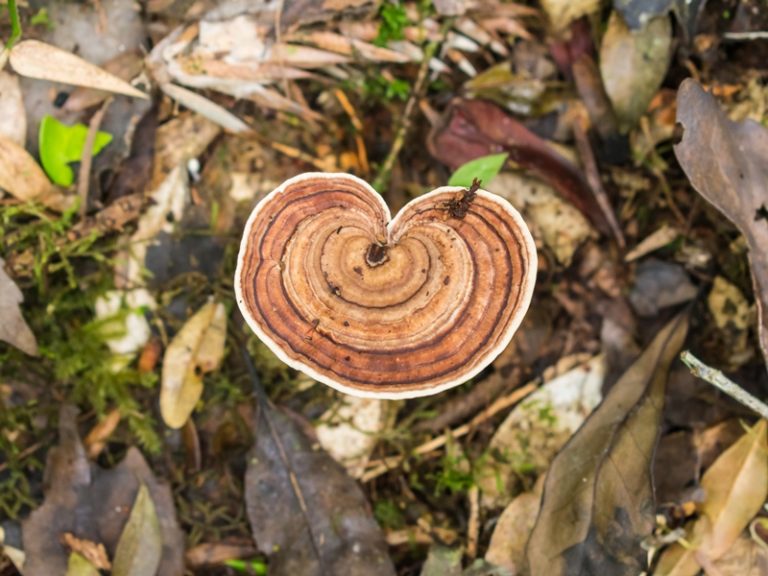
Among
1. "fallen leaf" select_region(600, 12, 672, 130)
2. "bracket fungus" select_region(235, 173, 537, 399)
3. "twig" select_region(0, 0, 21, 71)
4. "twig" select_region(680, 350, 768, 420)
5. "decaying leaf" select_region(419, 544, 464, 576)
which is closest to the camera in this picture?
"bracket fungus" select_region(235, 173, 537, 399)

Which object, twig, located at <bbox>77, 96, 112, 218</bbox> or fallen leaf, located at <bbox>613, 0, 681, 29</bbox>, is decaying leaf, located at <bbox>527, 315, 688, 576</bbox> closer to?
fallen leaf, located at <bbox>613, 0, 681, 29</bbox>

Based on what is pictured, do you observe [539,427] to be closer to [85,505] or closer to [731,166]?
[731,166]

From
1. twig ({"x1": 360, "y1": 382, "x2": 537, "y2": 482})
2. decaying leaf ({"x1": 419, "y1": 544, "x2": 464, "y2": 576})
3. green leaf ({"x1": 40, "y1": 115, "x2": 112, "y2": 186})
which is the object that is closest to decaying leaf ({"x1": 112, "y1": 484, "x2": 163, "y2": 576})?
twig ({"x1": 360, "y1": 382, "x2": 537, "y2": 482})

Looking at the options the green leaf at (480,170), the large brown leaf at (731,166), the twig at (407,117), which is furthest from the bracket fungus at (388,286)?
the large brown leaf at (731,166)

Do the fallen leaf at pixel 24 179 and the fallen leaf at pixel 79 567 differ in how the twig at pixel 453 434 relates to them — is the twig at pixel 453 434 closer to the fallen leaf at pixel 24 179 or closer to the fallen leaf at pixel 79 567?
the fallen leaf at pixel 79 567

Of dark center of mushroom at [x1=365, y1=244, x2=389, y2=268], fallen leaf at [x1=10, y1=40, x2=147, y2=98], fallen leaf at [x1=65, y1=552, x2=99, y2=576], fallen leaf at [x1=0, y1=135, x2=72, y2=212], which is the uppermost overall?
fallen leaf at [x1=10, y1=40, x2=147, y2=98]

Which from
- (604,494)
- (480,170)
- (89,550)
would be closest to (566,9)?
(480,170)

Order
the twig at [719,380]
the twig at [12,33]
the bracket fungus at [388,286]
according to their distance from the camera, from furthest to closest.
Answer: the twig at [12,33] < the twig at [719,380] < the bracket fungus at [388,286]
